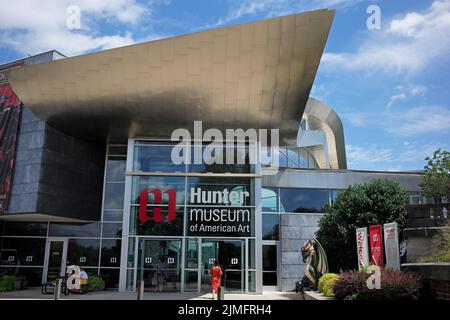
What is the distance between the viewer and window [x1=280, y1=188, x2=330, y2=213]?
70.3 ft

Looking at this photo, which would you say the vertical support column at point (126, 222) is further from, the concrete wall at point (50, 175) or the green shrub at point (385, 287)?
the green shrub at point (385, 287)

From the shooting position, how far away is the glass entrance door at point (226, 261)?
1852 centimetres

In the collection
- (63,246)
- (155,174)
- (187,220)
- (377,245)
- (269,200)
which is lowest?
(377,245)

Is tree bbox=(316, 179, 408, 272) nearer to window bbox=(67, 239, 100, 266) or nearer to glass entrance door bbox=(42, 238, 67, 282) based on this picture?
window bbox=(67, 239, 100, 266)

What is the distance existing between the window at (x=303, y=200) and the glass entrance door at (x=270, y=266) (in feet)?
6.10

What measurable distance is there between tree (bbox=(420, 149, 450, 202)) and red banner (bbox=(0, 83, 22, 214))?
60.5 ft

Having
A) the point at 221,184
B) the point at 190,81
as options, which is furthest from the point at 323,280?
the point at 190,81

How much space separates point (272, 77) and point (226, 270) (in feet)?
28.0

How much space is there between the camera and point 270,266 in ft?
67.2

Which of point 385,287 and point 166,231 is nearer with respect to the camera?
point 385,287

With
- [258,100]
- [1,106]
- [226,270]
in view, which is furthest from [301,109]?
[1,106]

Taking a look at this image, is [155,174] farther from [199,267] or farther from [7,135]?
[7,135]

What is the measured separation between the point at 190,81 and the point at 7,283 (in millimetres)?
11739

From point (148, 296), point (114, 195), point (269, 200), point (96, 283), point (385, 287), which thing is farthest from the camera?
point (269, 200)
